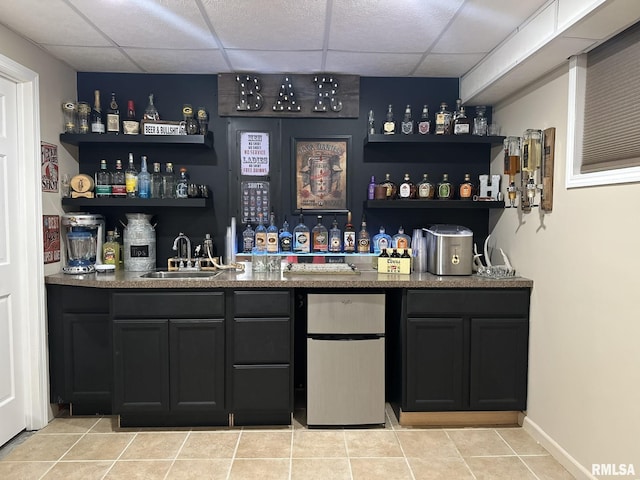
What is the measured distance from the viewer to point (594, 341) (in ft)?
7.09

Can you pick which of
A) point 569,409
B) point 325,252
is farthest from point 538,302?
point 325,252

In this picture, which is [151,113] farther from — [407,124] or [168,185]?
[407,124]

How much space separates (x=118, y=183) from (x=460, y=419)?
2.79m

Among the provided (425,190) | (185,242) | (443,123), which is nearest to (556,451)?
(425,190)

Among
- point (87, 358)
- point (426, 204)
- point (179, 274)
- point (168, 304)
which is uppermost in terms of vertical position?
point (426, 204)

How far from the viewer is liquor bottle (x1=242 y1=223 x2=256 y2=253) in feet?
10.9

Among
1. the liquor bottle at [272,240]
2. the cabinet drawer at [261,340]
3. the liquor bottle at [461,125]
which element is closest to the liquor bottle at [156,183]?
the liquor bottle at [272,240]

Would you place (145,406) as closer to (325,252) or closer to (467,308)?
(325,252)

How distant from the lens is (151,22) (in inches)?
94.4

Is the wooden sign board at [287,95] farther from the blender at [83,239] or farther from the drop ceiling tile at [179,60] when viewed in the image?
the blender at [83,239]

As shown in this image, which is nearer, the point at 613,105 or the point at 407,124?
the point at 613,105

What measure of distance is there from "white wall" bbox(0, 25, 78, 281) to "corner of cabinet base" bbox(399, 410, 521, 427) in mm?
2454

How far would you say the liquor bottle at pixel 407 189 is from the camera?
10.6ft

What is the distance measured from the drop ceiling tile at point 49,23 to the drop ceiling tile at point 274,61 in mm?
792
